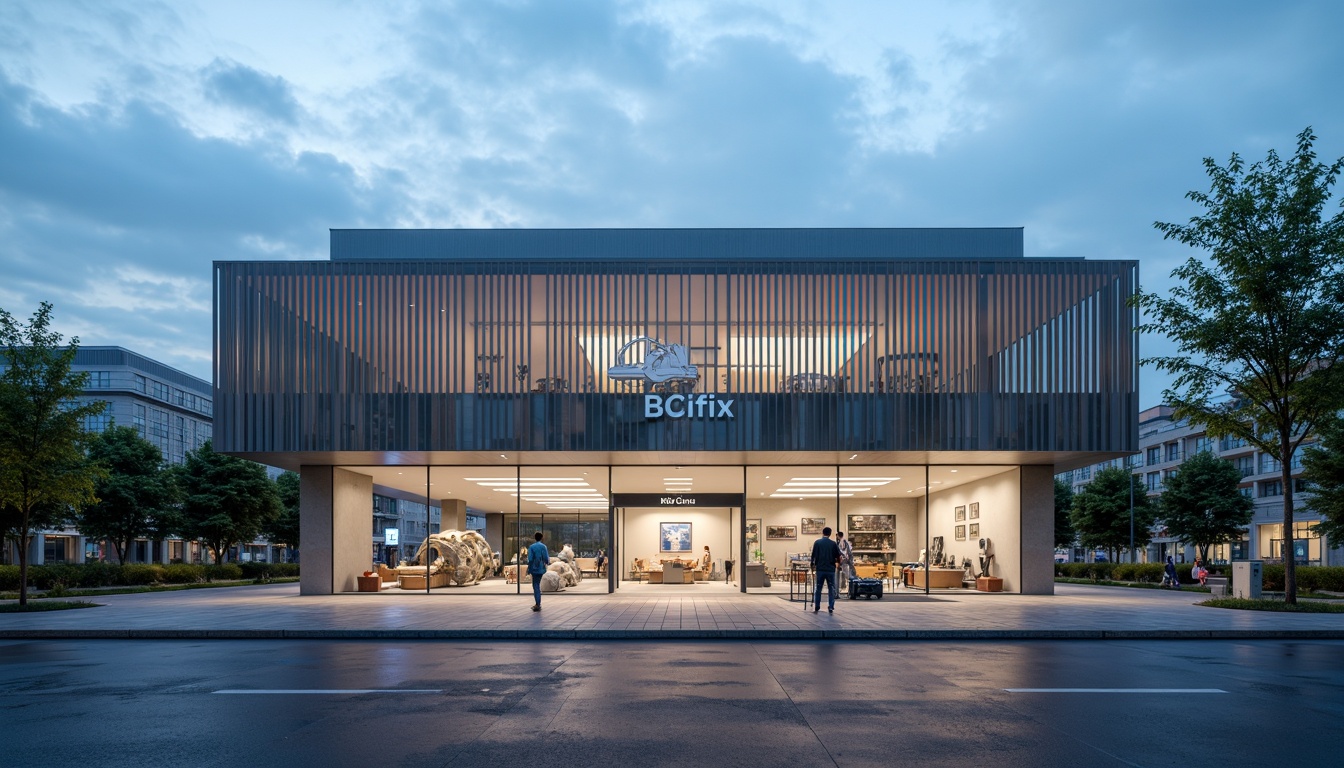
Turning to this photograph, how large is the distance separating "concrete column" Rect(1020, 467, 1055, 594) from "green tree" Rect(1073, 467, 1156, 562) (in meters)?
31.3

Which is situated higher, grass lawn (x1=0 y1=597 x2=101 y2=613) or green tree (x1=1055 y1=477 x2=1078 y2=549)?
grass lawn (x1=0 y1=597 x2=101 y2=613)

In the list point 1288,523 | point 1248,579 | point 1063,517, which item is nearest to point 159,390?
point 1063,517

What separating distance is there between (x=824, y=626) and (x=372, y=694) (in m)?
9.31

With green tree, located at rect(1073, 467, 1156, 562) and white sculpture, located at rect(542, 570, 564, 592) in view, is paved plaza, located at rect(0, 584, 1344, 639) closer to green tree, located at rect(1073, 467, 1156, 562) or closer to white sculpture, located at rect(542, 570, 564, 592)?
white sculpture, located at rect(542, 570, 564, 592)

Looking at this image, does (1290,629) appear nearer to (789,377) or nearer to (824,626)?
(824,626)

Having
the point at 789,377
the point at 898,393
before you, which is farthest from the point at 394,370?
the point at 898,393

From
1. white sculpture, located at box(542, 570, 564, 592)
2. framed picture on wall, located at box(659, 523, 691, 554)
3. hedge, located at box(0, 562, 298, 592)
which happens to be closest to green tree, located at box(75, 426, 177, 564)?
hedge, located at box(0, 562, 298, 592)

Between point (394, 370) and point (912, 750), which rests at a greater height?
point (394, 370)

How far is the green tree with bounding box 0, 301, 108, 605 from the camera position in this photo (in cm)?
2323

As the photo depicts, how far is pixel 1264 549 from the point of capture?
2862 inches

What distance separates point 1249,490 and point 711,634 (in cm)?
7249

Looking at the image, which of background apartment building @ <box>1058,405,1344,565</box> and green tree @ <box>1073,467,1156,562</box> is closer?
green tree @ <box>1073,467,1156,562</box>

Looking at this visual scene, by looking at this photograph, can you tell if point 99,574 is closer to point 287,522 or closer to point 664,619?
point 664,619

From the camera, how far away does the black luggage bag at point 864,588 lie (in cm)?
2523
